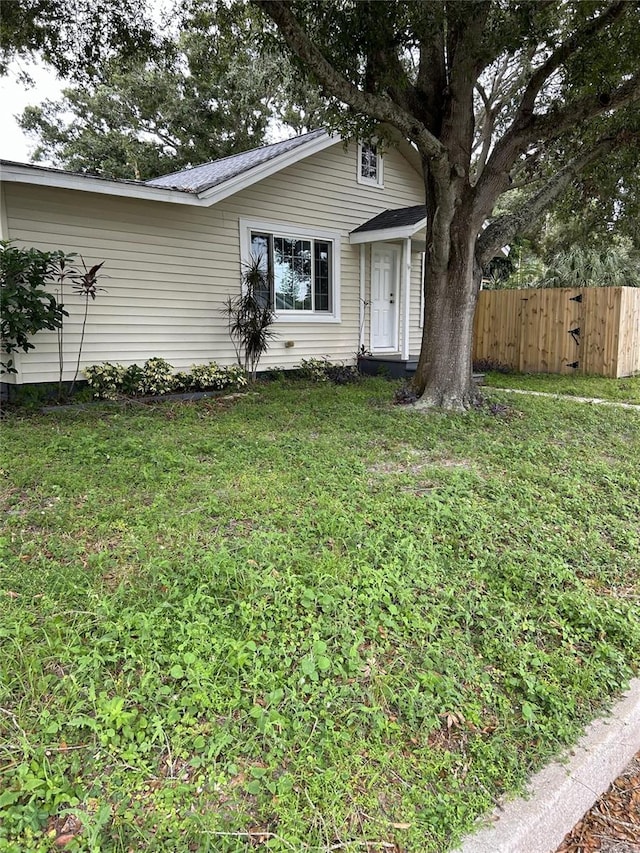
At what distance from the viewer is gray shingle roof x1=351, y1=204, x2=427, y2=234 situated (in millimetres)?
9224

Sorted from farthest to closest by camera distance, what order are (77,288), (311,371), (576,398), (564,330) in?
(564,330) → (311,371) → (576,398) → (77,288)

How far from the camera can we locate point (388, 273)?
1098 centimetres

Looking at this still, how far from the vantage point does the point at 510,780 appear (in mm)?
1780

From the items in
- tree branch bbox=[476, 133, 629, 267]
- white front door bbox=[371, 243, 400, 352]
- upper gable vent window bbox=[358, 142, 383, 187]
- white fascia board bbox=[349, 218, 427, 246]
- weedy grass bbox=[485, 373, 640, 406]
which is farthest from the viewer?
white front door bbox=[371, 243, 400, 352]

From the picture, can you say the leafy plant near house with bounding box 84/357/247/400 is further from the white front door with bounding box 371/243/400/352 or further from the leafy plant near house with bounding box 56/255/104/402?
the white front door with bounding box 371/243/400/352

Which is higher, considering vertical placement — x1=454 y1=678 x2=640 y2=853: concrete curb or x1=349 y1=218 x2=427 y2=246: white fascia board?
x1=349 y1=218 x2=427 y2=246: white fascia board

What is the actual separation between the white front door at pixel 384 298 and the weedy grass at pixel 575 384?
7.30ft

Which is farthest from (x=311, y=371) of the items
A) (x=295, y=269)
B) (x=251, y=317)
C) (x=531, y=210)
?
(x=531, y=210)

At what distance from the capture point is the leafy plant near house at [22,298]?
5.90 meters

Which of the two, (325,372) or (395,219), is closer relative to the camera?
(395,219)

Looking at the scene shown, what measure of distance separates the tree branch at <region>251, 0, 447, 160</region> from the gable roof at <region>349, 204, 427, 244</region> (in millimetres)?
3168

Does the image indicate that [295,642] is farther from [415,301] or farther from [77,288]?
[415,301]

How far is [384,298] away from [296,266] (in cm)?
229

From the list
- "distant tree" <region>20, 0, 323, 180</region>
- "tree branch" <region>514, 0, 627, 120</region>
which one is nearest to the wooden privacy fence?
"tree branch" <region>514, 0, 627, 120</region>
